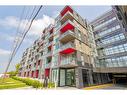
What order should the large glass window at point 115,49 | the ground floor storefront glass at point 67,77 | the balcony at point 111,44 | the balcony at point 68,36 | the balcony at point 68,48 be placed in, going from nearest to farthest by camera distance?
the balcony at point 68,48 < the ground floor storefront glass at point 67,77 < the balcony at point 68,36 < the large glass window at point 115,49 < the balcony at point 111,44

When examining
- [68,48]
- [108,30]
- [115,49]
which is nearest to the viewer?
[68,48]

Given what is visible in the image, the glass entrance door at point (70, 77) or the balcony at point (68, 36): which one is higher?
the balcony at point (68, 36)

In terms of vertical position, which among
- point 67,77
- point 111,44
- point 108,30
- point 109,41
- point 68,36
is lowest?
point 67,77

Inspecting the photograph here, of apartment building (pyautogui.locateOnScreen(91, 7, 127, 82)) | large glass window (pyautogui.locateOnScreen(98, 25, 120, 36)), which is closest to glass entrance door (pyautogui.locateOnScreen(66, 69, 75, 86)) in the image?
apartment building (pyautogui.locateOnScreen(91, 7, 127, 82))

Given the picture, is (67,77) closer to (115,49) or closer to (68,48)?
(68,48)

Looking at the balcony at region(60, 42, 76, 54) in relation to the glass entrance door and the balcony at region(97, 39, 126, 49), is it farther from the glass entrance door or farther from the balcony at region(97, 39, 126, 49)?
the balcony at region(97, 39, 126, 49)

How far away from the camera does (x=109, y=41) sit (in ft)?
58.4

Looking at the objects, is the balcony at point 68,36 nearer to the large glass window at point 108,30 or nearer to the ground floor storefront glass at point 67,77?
the ground floor storefront glass at point 67,77

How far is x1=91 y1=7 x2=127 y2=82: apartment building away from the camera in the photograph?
1502 centimetres

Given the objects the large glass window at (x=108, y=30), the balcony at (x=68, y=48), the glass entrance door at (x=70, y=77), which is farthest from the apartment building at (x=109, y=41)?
the balcony at (x=68, y=48)

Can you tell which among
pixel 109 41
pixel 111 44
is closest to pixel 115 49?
pixel 111 44

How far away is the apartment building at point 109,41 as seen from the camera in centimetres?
1502

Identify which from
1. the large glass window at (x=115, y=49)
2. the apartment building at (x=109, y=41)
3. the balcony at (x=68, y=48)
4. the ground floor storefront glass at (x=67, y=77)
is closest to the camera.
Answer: the balcony at (x=68, y=48)
